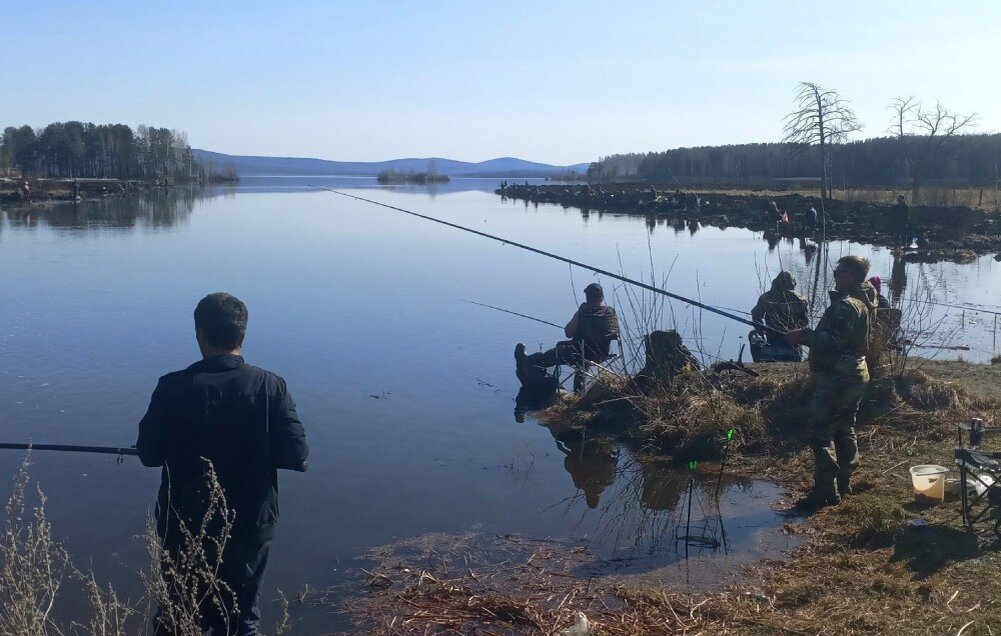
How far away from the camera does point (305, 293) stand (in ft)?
65.1

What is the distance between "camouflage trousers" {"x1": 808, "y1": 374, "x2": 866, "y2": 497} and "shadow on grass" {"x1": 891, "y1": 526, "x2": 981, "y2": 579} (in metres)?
0.88

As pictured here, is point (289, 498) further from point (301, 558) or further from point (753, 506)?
point (753, 506)

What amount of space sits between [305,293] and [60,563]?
1360 cm

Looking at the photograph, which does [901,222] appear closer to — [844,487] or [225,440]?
[844,487]

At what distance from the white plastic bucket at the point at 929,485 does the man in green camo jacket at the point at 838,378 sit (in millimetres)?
503

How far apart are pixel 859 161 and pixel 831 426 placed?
80.9 metres

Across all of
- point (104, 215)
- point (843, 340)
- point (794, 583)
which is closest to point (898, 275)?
point (843, 340)

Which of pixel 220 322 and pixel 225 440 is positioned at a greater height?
pixel 220 322

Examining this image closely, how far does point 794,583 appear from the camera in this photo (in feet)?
18.0

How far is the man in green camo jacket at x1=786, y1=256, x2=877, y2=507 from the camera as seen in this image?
21.8ft

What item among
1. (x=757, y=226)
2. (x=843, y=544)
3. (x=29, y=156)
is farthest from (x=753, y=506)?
(x=29, y=156)

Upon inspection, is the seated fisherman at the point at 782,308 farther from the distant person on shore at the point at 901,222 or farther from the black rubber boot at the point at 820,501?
the distant person on shore at the point at 901,222

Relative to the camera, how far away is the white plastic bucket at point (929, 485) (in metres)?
6.56

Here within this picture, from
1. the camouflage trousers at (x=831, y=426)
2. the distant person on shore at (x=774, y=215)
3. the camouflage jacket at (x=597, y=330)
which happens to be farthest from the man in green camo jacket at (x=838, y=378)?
the distant person on shore at (x=774, y=215)
